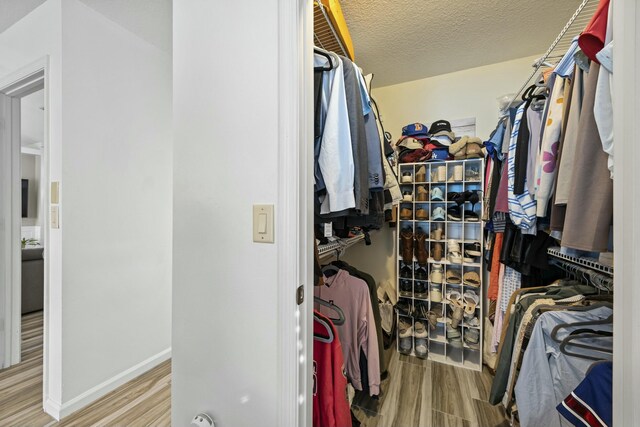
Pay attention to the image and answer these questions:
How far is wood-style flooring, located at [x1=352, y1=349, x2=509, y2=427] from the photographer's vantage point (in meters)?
1.56

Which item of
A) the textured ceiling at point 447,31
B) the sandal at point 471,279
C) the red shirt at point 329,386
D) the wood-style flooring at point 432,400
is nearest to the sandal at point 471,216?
the sandal at point 471,279

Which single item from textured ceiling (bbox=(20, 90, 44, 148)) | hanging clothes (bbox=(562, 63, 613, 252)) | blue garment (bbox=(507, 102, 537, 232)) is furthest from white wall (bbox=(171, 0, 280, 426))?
textured ceiling (bbox=(20, 90, 44, 148))

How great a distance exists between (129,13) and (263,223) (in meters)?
1.88

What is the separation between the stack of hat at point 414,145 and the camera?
2346 mm

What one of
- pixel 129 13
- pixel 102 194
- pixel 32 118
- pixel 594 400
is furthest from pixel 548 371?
→ pixel 32 118

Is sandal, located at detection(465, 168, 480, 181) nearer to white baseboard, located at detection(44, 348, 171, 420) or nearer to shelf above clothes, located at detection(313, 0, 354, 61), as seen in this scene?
shelf above clothes, located at detection(313, 0, 354, 61)

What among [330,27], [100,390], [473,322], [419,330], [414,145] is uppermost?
[330,27]

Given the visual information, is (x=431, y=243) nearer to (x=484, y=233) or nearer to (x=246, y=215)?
(x=484, y=233)

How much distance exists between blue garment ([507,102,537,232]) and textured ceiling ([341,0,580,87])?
0.87 meters

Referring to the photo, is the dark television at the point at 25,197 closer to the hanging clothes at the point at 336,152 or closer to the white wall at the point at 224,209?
the white wall at the point at 224,209

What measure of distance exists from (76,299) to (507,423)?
8.77ft

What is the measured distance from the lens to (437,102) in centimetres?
256

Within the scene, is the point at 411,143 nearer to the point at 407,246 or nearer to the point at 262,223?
the point at 407,246

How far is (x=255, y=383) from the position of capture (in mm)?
804
